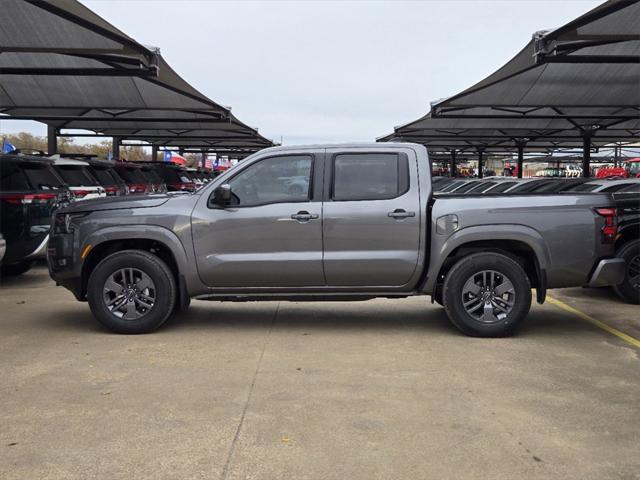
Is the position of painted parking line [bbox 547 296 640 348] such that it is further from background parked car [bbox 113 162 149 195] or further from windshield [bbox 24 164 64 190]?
background parked car [bbox 113 162 149 195]

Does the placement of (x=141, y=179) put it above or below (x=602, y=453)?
above

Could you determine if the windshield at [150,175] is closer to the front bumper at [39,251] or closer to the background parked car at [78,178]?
the background parked car at [78,178]

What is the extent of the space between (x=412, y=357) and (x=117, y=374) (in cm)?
256

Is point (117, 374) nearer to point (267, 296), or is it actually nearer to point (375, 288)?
point (267, 296)

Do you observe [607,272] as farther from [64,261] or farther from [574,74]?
[574,74]

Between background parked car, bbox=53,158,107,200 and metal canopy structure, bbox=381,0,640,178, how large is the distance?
8365mm

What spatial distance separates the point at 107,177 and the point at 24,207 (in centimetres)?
490

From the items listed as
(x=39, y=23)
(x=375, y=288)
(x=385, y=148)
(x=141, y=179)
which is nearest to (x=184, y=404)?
(x=375, y=288)

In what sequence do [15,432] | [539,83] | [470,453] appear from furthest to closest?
[539,83]
[15,432]
[470,453]

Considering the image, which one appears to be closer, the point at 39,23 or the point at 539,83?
the point at 39,23

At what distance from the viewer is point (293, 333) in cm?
690

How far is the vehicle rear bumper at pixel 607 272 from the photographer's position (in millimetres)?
6648

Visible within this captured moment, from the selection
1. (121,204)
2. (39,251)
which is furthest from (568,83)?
(121,204)

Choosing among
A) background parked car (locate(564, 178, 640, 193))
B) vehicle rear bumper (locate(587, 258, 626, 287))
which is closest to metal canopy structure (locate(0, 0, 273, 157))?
vehicle rear bumper (locate(587, 258, 626, 287))
